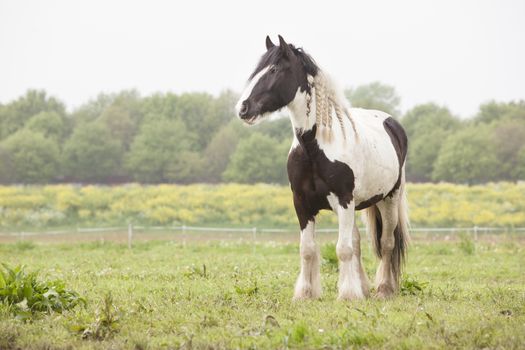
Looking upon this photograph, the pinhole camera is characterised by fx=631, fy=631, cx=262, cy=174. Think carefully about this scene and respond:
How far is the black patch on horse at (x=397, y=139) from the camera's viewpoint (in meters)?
9.40

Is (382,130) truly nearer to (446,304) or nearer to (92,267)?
(446,304)

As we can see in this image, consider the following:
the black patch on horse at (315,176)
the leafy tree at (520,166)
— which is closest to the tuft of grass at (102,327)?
the black patch on horse at (315,176)

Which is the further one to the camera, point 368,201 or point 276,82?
point 368,201

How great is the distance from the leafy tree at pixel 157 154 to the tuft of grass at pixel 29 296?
49.8m

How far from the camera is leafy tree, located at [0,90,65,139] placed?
69.4m

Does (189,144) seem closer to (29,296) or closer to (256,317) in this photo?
(29,296)

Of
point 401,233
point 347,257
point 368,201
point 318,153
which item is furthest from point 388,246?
point 318,153

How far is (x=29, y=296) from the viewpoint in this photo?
7227 millimetres

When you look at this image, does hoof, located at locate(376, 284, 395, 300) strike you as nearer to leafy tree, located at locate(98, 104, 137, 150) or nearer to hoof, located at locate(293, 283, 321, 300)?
hoof, located at locate(293, 283, 321, 300)

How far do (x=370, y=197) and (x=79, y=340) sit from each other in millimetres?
→ 4280

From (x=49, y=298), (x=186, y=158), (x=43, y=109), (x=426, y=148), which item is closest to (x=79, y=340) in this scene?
(x=49, y=298)

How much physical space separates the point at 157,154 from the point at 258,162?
32.8 ft

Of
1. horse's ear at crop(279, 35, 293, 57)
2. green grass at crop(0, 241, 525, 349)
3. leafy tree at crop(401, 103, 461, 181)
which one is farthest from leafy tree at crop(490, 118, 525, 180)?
horse's ear at crop(279, 35, 293, 57)

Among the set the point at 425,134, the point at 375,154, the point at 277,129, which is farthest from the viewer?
the point at 277,129
